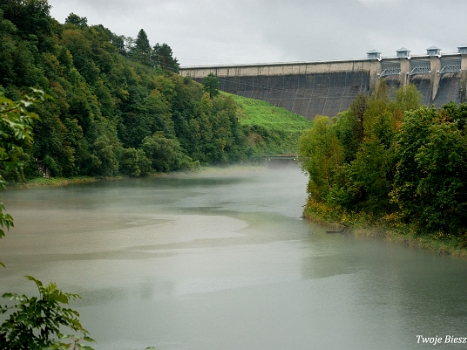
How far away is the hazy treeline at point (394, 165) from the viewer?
669 inches

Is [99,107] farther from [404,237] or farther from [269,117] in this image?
[404,237]

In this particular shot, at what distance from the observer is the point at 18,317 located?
4.65 metres

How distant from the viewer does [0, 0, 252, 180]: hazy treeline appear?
134ft

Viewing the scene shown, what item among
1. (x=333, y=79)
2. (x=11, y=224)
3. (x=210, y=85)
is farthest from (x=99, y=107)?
(x=11, y=224)

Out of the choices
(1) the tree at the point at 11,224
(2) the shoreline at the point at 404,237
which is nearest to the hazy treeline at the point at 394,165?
(2) the shoreline at the point at 404,237

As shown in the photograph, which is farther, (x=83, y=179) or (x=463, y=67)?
(x=463, y=67)

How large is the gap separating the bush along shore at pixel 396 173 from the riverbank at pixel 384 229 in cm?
3

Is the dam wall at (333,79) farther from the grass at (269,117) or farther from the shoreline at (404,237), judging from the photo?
the shoreline at (404,237)

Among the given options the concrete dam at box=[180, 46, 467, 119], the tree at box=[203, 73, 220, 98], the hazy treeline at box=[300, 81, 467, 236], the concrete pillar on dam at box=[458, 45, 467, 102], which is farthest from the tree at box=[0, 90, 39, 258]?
the tree at box=[203, 73, 220, 98]

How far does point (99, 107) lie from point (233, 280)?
127 feet

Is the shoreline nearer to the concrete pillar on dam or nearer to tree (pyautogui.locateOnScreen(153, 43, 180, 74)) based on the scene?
the concrete pillar on dam

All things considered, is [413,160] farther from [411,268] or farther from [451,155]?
[411,268]

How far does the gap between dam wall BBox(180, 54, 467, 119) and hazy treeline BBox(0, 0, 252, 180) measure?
10671 mm

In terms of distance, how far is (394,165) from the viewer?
19.9m
